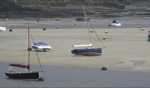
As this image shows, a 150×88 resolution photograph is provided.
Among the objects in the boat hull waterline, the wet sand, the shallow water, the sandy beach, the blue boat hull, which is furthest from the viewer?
the blue boat hull

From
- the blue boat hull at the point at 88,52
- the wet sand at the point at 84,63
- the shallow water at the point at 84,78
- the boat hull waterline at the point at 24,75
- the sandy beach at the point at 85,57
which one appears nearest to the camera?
the shallow water at the point at 84,78

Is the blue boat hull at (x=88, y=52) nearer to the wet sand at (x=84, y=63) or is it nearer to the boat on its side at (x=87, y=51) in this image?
the boat on its side at (x=87, y=51)

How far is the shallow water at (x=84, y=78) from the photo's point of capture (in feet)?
136

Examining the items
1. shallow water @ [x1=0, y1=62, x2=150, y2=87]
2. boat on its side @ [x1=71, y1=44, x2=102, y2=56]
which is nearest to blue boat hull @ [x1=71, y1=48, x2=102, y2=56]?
boat on its side @ [x1=71, y1=44, x2=102, y2=56]

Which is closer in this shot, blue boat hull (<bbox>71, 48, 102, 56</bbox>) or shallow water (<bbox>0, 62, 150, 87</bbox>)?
shallow water (<bbox>0, 62, 150, 87</bbox>)

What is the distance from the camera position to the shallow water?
136 feet

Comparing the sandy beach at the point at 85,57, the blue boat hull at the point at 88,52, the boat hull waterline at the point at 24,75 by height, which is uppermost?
the blue boat hull at the point at 88,52

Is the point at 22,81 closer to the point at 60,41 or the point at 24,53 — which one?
the point at 24,53

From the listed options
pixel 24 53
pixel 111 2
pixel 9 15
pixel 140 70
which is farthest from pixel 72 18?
pixel 140 70

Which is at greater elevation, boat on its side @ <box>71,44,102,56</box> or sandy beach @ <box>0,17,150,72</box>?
boat on its side @ <box>71,44,102,56</box>

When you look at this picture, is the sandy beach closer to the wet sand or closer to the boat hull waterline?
the wet sand

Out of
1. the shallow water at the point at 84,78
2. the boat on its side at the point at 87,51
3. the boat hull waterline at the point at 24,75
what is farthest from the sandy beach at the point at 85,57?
the boat hull waterline at the point at 24,75

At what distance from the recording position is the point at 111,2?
144375 millimetres

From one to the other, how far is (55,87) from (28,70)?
3796 mm
